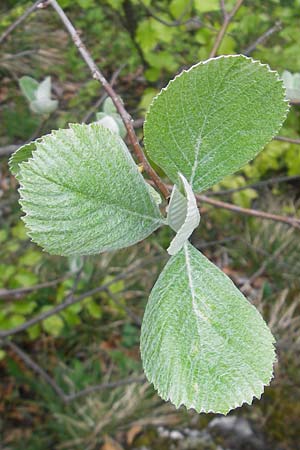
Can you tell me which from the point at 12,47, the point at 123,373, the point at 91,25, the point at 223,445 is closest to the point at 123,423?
the point at 123,373

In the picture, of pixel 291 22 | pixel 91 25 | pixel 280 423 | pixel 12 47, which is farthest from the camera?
pixel 12 47

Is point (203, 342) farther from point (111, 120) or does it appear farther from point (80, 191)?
point (111, 120)

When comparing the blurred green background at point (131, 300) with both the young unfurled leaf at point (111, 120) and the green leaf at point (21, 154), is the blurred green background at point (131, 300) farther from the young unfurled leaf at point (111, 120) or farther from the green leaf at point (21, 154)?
the green leaf at point (21, 154)

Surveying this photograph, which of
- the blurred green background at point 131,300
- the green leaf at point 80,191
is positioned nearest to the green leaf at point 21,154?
the green leaf at point 80,191

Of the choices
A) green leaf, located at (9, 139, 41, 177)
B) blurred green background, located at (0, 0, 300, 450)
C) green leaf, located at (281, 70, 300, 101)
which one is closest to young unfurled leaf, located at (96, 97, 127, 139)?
green leaf, located at (9, 139, 41, 177)

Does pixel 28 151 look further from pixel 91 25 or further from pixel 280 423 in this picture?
pixel 91 25

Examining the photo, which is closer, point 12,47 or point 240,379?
point 240,379

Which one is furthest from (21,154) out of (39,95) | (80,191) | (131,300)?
(131,300)
